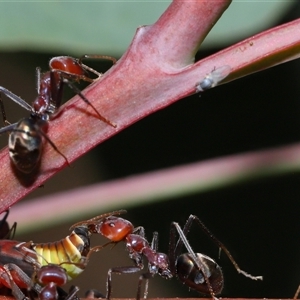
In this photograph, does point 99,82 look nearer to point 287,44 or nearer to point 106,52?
point 287,44

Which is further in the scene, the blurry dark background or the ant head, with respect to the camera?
the blurry dark background

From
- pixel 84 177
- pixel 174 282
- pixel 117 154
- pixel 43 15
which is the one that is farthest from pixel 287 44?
pixel 84 177

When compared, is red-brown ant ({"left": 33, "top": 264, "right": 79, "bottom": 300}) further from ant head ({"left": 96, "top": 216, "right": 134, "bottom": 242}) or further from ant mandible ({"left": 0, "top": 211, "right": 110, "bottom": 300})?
ant head ({"left": 96, "top": 216, "right": 134, "bottom": 242})

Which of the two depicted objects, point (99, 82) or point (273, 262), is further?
point (273, 262)

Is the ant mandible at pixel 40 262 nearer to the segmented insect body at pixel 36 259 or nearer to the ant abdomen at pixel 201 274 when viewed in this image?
the segmented insect body at pixel 36 259

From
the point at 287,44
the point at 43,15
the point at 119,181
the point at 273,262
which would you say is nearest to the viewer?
the point at 287,44

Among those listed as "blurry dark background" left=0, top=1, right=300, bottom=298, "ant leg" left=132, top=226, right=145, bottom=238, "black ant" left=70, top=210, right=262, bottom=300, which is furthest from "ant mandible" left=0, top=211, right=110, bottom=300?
"blurry dark background" left=0, top=1, right=300, bottom=298

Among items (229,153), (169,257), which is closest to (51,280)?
(169,257)
